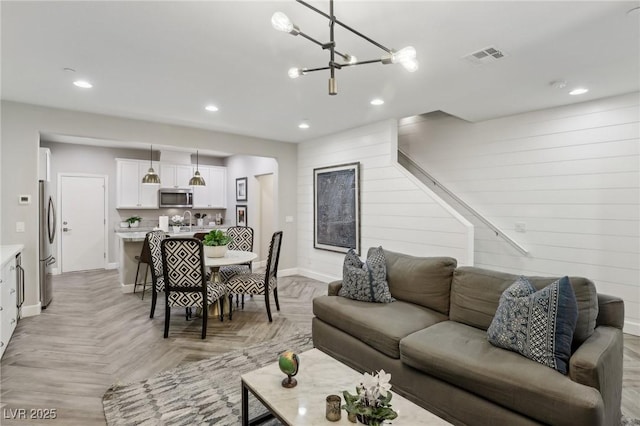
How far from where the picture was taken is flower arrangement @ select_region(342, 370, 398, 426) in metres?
1.31

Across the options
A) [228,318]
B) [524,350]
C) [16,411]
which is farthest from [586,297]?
[16,411]

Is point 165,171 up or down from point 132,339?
up

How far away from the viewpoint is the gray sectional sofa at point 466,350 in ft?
5.26

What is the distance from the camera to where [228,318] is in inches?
157

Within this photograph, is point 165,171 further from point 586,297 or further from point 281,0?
point 586,297

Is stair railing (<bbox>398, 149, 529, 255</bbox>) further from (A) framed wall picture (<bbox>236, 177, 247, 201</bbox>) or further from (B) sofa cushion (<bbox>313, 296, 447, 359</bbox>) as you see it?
(A) framed wall picture (<bbox>236, 177, 247, 201</bbox>)

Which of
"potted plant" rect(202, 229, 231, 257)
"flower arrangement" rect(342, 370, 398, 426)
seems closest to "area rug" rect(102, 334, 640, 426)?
"flower arrangement" rect(342, 370, 398, 426)

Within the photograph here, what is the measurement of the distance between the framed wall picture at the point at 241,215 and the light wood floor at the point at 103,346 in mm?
3120

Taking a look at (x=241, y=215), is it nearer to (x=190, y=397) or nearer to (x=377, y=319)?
(x=190, y=397)

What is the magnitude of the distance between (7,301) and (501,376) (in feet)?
13.8

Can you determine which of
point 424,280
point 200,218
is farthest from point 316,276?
point 200,218

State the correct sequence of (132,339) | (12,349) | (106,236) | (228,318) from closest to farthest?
(12,349), (132,339), (228,318), (106,236)

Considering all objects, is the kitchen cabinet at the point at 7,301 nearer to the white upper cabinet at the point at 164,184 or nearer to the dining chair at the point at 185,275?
the dining chair at the point at 185,275

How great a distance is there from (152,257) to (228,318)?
124cm
